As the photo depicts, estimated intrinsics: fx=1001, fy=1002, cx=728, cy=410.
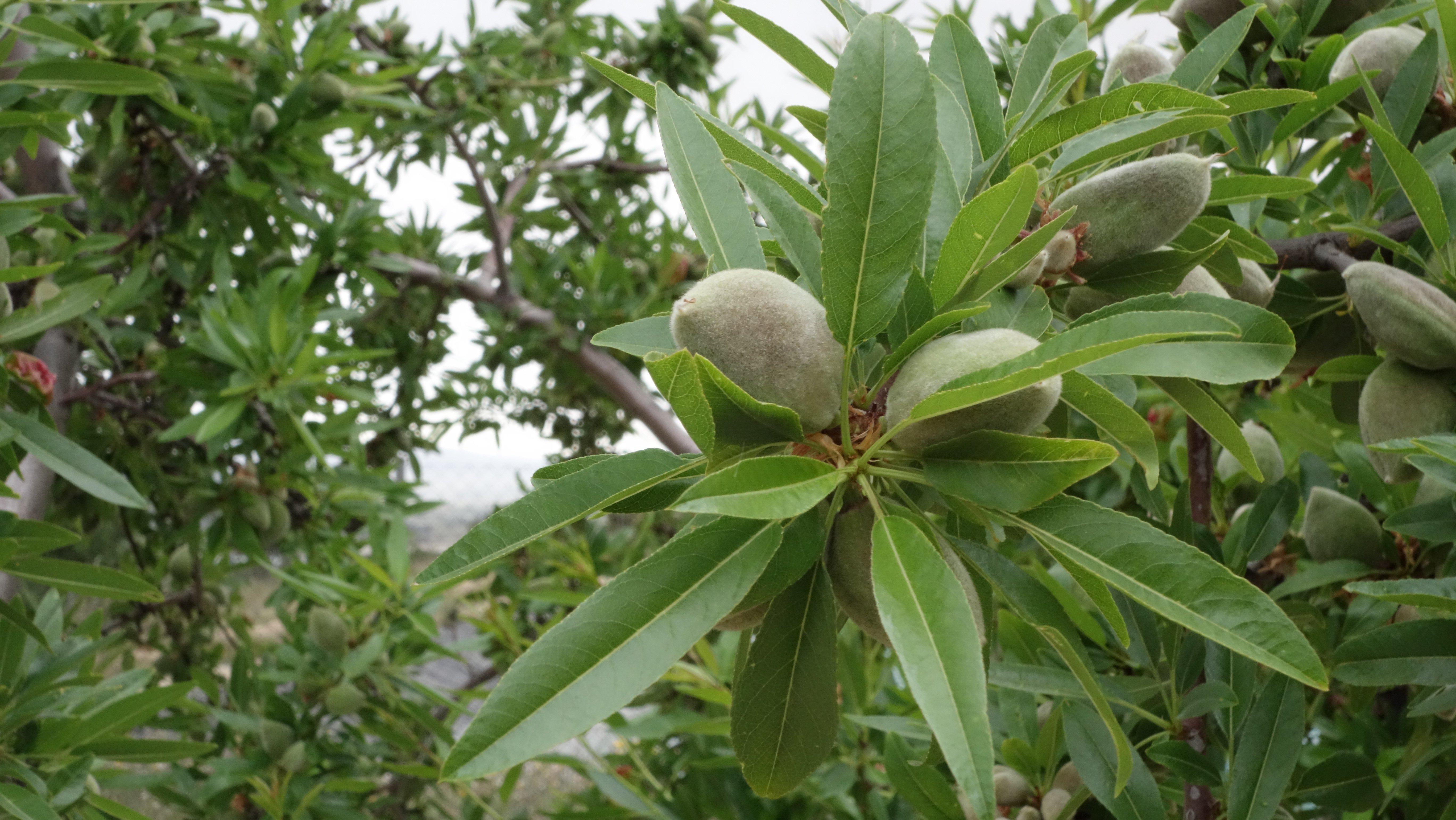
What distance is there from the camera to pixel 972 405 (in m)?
0.45

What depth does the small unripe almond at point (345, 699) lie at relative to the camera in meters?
1.59

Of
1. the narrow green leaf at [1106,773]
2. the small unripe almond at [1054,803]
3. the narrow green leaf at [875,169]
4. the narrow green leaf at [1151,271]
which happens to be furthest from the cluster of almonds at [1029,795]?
the narrow green leaf at [875,169]

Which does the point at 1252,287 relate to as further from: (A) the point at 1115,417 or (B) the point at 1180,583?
(B) the point at 1180,583

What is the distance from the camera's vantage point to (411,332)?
7.99 feet

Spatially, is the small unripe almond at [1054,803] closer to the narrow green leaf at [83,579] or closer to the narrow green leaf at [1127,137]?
the narrow green leaf at [1127,137]

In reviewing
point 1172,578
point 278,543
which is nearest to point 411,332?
point 278,543

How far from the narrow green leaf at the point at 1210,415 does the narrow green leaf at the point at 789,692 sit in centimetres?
26

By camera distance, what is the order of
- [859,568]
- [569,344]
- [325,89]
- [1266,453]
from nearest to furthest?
[859,568] < [1266,453] < [325,89] < [569,344]

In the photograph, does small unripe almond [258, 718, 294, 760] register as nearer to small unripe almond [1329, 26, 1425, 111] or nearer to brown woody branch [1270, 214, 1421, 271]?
brown woody branch [1270, 214, 1421, 271]

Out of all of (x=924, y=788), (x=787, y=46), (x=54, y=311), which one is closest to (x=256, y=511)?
(x=54, y=311)

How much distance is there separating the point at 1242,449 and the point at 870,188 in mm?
308

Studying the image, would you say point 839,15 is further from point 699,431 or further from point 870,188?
point 699,431

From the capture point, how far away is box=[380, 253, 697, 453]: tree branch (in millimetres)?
1831

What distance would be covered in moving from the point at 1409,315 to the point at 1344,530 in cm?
26
